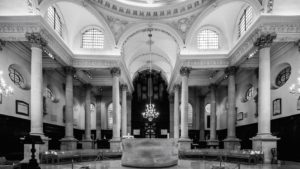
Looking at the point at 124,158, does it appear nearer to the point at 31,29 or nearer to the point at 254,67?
the point at 31,29

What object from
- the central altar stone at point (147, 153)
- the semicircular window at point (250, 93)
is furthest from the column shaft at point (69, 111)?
the semicircular window at point (250, 93)

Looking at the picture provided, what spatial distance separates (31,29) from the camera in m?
13.9

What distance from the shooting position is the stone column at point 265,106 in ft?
44.4

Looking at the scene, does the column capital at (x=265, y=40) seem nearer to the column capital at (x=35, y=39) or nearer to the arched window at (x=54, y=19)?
the column capital at (x=35, y=39)

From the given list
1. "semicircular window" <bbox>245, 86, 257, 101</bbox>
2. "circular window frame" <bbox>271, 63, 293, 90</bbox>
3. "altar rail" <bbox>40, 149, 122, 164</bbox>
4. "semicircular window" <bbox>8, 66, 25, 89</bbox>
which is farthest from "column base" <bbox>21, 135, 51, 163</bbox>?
"semicircular window" <bbox>245, 86, 257, 101</bbox>

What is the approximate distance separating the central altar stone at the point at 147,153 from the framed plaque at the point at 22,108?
8.92 metres

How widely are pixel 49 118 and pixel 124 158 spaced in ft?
40.5

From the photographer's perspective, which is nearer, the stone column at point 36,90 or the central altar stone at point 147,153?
the central altar stone at point 147,153

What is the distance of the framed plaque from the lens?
655 inches

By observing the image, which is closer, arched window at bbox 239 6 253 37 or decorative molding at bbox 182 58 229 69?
arched window at bbox 239 6 253 37

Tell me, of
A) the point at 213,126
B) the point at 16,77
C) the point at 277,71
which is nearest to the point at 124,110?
the point at 213,126

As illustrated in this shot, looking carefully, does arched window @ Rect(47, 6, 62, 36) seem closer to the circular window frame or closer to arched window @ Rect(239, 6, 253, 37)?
arched window @ Rect(239, 6, 253, 37)

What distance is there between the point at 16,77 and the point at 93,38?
6.18 meters

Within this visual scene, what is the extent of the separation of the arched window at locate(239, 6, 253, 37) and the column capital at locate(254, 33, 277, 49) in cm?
328
